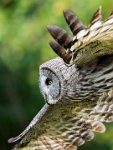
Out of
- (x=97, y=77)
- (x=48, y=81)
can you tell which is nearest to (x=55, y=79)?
(x=48, y=81)

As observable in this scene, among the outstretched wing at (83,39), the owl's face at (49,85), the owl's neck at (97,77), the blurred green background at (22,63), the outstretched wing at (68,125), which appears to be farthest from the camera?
the blurred green background at (22,63)

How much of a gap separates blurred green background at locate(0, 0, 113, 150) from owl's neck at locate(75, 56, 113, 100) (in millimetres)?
3758

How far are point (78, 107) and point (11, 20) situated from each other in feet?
13.3

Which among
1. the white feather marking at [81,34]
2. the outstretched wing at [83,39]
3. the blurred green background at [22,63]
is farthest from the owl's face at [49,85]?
the blurred green background at [22,63]

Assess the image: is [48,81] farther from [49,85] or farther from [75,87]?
[75,87]

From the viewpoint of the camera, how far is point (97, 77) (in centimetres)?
707

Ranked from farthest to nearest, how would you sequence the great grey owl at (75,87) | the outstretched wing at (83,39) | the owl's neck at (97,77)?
the owl's neck at (97,77) → the great grey owl at (75,87) → the outstretched wing at (83,39)

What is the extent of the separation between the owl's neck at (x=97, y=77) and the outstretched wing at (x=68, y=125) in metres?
0.31

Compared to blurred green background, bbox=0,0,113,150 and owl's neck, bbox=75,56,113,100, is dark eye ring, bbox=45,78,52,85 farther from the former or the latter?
blurred green background, bbox=0,0,113,150

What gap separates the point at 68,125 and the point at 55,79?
794 millimetres

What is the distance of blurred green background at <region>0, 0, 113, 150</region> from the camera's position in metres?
11.1

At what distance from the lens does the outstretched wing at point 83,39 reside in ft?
20.9

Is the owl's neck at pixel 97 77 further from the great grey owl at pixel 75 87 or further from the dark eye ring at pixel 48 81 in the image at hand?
the dark eye ring at pixel 48 81

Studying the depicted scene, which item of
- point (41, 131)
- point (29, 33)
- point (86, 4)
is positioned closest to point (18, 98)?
point (29, 33)
